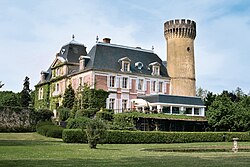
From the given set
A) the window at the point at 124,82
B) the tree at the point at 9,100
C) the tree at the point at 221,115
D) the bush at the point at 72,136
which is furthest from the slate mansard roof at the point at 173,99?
the tree at the point at 9,100

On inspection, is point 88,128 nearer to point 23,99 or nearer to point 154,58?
point 154,58

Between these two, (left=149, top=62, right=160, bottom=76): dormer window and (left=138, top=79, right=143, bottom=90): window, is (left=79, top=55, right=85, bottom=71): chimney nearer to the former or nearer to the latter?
(left=138, top=79, right=143, bottom=90): window

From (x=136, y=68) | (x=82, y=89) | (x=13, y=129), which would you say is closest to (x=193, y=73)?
(x=136, y=68)

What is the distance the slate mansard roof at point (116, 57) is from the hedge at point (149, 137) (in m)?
15.4

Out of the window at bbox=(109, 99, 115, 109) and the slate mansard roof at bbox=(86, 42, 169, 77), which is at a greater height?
the slate mansard roof at bbox=(86, 42, 169, 77)

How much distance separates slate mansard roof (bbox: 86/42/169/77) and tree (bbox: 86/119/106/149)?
23.7 m

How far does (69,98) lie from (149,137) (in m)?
18.4

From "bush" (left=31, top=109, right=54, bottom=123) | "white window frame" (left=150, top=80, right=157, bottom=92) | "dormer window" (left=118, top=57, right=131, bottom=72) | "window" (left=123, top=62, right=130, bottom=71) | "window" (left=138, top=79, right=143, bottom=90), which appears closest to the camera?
"bush" (left=31, top=109, right=54, bottom=123)

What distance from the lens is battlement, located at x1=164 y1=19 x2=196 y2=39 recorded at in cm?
5416

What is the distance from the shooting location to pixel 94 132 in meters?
23.2

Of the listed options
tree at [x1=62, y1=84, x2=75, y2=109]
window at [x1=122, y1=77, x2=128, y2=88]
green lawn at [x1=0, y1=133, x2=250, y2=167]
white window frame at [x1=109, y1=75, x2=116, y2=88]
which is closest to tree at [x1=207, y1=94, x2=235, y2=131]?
window at [x1=122, y1=77, x2=128, y2=88]

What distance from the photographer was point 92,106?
4591 cm

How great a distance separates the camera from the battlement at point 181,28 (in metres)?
54.2

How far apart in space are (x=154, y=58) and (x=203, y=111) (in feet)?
33.8
